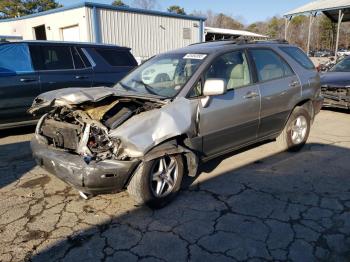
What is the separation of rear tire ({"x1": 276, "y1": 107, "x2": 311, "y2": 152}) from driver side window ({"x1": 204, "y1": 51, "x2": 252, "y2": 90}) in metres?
1.25

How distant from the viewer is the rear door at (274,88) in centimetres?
474

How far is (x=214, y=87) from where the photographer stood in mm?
3775

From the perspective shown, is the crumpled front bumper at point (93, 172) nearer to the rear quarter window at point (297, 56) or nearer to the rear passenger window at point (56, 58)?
the rear quarter window at point (297, 56)

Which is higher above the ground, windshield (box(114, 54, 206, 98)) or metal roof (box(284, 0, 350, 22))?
metal roof (box(284, 0, 350, 22))

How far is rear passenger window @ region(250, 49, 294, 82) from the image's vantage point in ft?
15.6

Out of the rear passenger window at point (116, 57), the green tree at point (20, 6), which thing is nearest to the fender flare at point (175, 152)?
the rear passenger window at point (116, 57)

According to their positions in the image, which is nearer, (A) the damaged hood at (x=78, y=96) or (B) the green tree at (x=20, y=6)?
(A) the damaged hood at (x=78, y=96)

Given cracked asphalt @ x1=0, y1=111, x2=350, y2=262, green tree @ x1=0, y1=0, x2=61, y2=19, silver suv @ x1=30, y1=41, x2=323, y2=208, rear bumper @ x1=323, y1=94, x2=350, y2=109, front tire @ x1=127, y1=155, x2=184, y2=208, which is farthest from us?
green tree @ x1=0, y1=0, x2=61, y2=19

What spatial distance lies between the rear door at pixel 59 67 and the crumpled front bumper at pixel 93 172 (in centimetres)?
343

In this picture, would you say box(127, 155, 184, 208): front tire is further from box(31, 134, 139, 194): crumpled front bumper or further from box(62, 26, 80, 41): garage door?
box(62, 26, 80, 41): garage door

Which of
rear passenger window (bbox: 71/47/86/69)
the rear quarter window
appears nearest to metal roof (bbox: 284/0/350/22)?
the rear quarter window

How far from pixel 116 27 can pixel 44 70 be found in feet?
33.6

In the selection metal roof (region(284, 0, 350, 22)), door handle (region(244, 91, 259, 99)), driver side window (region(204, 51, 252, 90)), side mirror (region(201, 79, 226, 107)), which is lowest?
door handle (region(244, 91, 259, 99))

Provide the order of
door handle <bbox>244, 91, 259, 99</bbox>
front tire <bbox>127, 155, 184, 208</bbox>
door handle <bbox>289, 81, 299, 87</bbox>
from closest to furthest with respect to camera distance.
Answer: front tire <bbox>127, 155, 184, 208</bbox> → door handle <bbox>244, 91, 259, 99</bbox> → door handle <bbox>289, 81, 299, 87</bbox>
